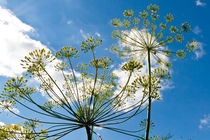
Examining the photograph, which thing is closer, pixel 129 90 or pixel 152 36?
pixel 129 90

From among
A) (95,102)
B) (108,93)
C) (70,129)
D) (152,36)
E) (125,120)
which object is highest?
(152,36)

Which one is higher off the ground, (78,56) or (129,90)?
(78,56)

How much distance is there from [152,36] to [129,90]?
11.9ft

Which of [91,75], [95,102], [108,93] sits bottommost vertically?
[95,102]

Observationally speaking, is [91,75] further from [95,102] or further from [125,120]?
[125,120]

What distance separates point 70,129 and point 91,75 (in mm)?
3176

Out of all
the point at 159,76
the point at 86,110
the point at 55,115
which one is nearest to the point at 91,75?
the point at 86,110

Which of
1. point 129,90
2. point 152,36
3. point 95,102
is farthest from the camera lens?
point 152,36

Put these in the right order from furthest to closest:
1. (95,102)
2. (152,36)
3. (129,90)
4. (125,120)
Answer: (152,36), (129,90), (95,102), (125,120)

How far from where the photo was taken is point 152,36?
11.4 meters

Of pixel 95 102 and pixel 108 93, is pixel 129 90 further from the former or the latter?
pixel 95 102

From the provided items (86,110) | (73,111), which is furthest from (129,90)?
(73,111)

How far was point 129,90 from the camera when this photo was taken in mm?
10555

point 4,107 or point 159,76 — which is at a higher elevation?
point 159,76
